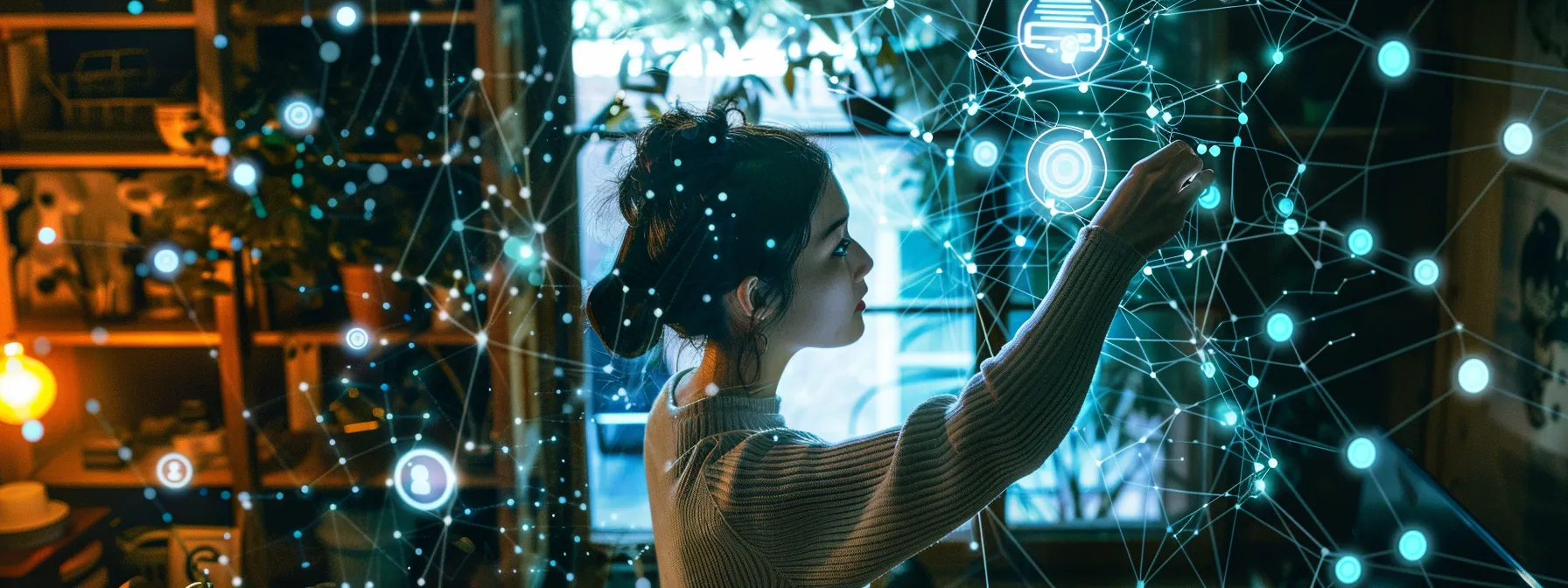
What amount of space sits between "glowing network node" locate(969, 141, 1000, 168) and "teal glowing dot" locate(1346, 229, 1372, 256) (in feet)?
1.54

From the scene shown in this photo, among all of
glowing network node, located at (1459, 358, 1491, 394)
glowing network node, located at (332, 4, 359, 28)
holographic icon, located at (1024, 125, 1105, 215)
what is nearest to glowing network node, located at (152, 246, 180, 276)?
glowing network node, located at (332, 4, 359, 28)

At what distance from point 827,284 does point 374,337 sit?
826mm

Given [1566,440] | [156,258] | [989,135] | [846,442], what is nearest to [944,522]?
[846,442]

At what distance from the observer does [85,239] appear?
1634 mm

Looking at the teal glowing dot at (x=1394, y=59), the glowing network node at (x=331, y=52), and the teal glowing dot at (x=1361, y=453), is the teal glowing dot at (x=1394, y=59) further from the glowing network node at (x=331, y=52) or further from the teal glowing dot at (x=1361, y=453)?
the glowing network node at (x=331, y=52)

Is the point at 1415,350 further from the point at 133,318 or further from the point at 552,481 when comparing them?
the point at 133,318

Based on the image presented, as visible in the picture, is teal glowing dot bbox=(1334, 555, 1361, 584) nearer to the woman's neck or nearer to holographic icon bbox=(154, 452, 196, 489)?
the woman's neck

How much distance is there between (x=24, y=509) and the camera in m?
1.63

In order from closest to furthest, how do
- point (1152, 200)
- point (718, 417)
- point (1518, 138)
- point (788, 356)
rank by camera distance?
1. point (1152, 200)
2. point (718, 417)
3. point (788, 356)
4. point (1518, 138)

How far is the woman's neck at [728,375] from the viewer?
1065 millimetres

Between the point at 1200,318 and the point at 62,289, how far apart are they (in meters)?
1.64

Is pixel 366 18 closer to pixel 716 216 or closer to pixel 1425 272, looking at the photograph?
pixel 716 216
